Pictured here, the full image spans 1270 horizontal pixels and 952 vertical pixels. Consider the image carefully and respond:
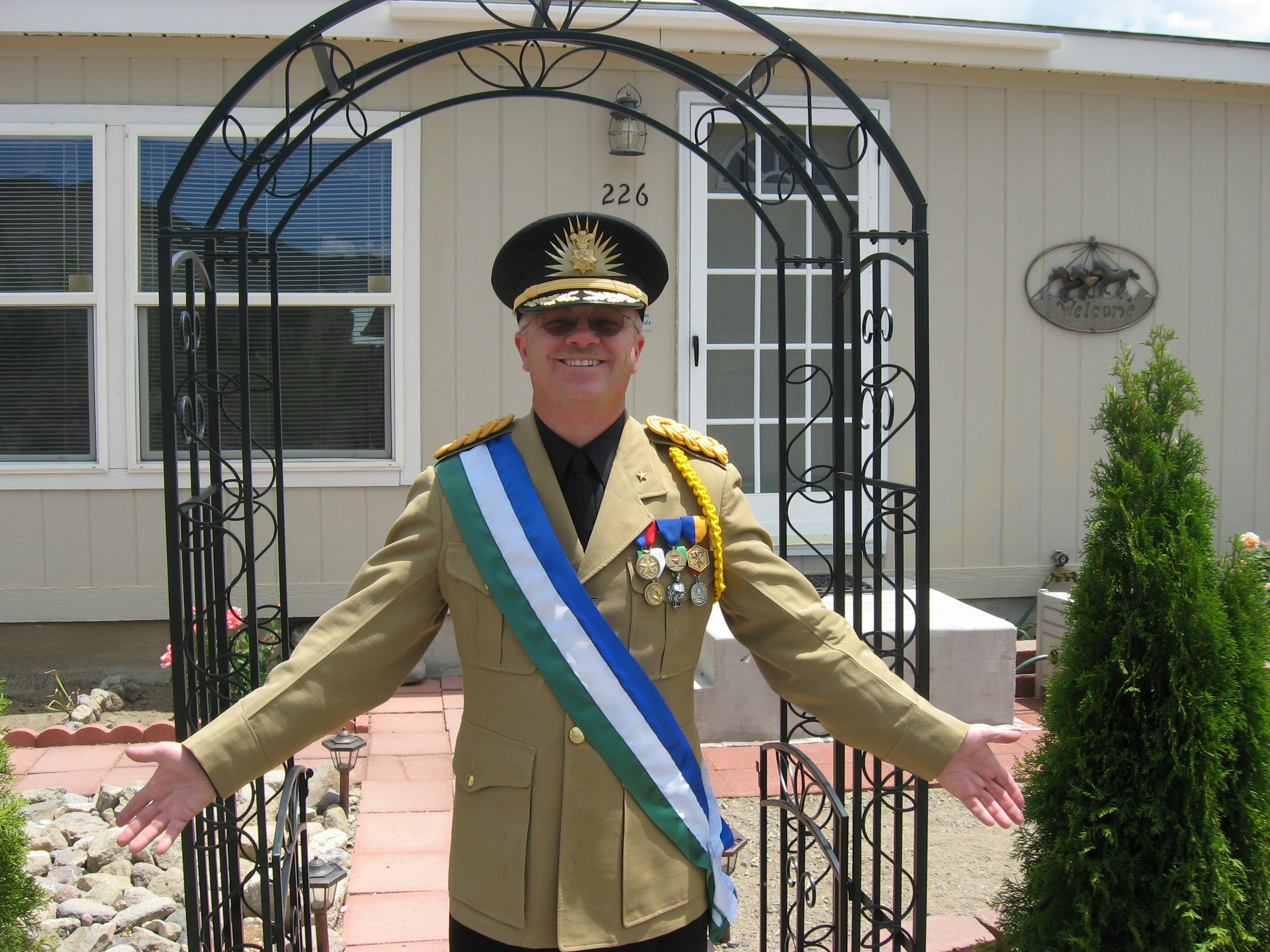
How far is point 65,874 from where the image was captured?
3393mm

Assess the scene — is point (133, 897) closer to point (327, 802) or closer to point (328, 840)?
point (328, 840)

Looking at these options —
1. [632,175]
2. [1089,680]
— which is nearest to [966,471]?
[632,175]

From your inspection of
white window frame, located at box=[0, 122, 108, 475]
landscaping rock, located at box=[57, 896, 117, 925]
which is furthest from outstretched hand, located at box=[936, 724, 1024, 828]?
white window frame, located at box=[0, 122, 108, 475]

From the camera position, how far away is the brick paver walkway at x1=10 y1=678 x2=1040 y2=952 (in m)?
3.14

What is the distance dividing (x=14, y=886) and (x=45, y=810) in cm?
163

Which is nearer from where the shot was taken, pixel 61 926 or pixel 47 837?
pixel 61 926

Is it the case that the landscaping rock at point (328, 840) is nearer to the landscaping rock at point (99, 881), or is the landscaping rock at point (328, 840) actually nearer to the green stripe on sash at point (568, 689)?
the landscaping rock at point (99, 881)

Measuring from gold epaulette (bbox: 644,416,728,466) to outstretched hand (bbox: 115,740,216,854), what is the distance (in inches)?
40.9

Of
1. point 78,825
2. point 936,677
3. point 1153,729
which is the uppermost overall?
point 1153,729

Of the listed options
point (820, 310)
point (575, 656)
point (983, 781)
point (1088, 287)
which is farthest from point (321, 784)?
point (1088, 287)

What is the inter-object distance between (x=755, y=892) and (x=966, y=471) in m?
3.06

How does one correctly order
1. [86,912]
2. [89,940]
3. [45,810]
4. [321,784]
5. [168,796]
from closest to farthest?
→ 1. [168,796]
2. [89,940]
3. [86,912]
4. [45,810]
5. [321,784]

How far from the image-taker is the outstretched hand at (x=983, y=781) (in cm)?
203

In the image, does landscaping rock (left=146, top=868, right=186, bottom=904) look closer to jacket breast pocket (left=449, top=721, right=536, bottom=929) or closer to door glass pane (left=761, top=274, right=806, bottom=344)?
jacket breast pocket (left=449, top=721, right=536, bottom=929)
